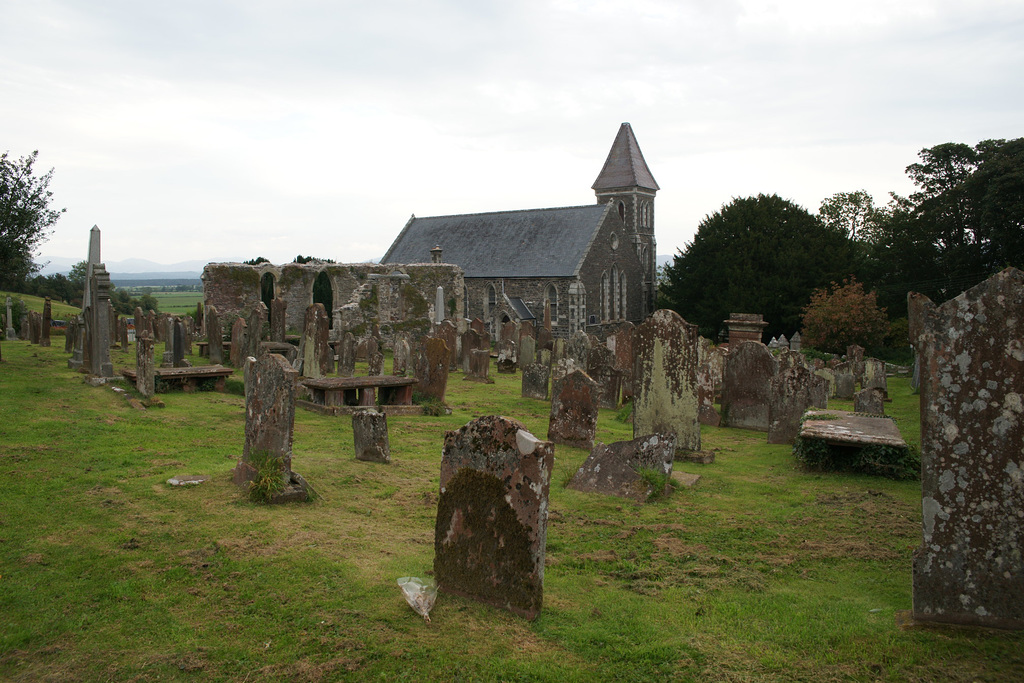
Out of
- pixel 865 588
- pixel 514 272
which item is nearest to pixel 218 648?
pixel 865 588

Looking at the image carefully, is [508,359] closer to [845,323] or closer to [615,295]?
[845,323]

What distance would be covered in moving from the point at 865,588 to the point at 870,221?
4888 cm

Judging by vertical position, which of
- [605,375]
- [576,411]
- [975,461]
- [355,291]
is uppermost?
[355,291]

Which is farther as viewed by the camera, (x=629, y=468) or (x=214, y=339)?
(x=214, y=339)

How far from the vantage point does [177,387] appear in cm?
1307

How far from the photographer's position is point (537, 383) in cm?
1477

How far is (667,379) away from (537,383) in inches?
238

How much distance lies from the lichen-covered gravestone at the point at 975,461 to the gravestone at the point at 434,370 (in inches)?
372

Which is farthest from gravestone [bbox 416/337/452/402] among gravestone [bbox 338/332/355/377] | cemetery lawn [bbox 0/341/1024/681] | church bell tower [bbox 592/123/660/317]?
church bell tower [bbox 592/123/660/317]

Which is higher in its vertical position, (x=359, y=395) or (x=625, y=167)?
(x=625, y=167)

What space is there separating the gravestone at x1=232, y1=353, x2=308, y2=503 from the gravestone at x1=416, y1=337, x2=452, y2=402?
20.0ft

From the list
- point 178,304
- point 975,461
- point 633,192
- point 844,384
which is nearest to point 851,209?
point 633,192

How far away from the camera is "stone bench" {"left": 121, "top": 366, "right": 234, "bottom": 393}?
12.7m

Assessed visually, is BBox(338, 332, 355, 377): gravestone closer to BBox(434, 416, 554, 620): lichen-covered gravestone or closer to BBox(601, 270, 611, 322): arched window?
BBox(434, 416, 554, 620): lichen-covered gravestone
